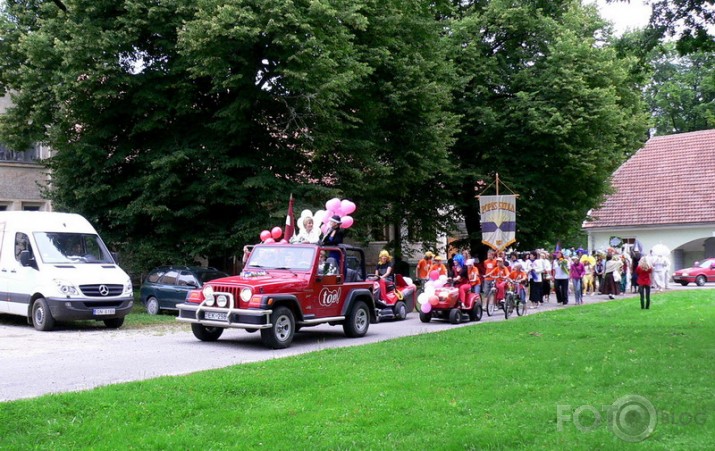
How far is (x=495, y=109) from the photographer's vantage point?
36.6m

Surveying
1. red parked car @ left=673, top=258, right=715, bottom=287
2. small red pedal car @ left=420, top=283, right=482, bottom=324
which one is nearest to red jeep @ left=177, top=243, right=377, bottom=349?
small red pedal car @ left=420, top=283, right=482, bottom=324

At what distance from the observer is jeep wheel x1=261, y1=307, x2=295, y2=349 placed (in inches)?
596

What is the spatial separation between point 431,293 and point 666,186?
33823mm

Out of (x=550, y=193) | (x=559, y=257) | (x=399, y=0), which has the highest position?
(x=399, y=0)

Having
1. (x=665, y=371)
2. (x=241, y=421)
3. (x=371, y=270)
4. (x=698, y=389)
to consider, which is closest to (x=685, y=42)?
(x=665, y=371)

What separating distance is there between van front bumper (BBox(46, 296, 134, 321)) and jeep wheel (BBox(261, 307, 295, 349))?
5.43 metres

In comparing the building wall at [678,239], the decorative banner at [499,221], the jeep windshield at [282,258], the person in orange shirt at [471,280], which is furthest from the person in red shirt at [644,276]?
the building wall at [678,239]

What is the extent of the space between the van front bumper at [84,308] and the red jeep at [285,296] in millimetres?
3619

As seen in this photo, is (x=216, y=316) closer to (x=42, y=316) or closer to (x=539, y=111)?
(x=42, y=316)

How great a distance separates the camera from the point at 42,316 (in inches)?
739

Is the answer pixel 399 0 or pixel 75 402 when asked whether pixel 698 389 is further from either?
pixel 399 0

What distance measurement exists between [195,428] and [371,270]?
39080mm

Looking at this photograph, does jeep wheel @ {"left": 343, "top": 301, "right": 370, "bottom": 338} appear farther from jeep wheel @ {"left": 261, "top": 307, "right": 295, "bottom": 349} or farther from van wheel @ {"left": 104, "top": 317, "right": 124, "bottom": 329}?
van wheel @ {"left": 104, "top": 317, "right": 124, "bottom": 329}

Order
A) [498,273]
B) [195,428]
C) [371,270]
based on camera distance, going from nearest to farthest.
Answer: [195,428], [498,273], [371,270]
